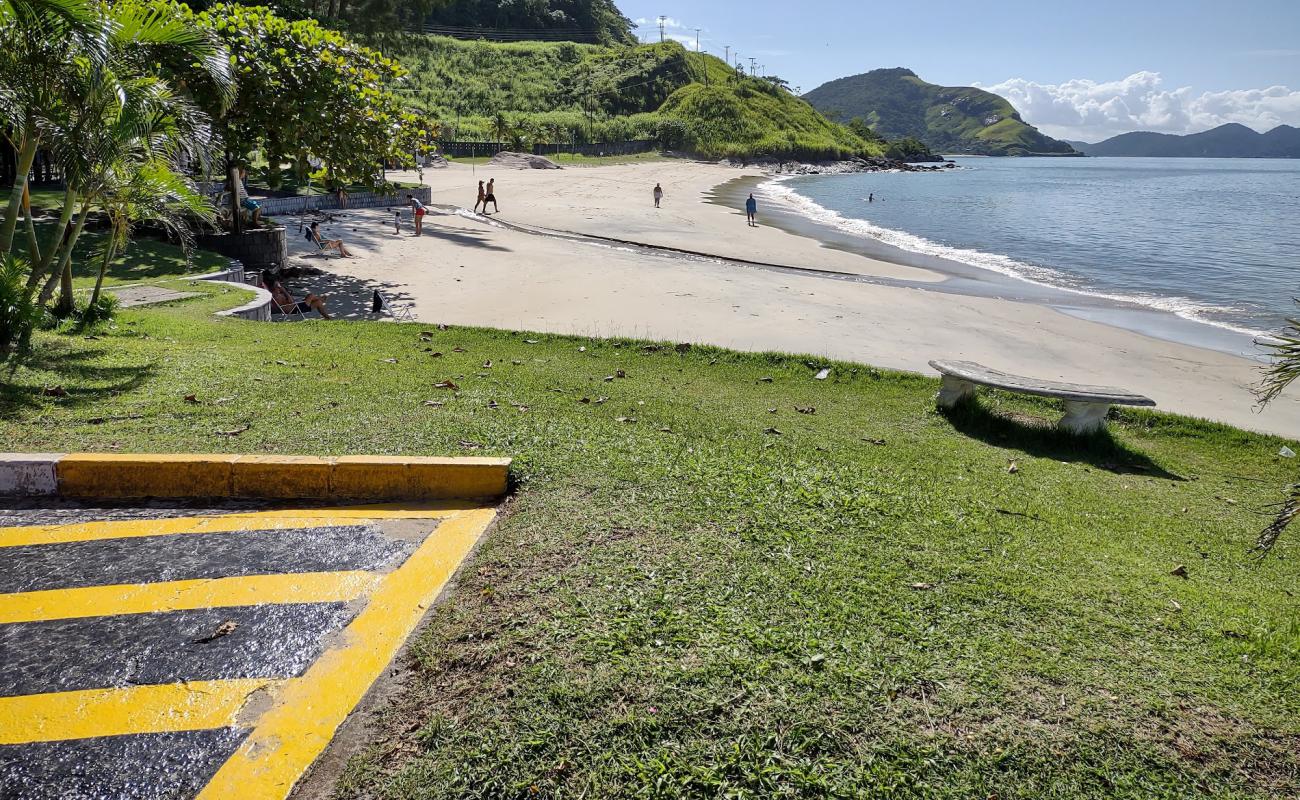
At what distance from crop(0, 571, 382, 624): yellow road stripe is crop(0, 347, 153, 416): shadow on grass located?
2.69m

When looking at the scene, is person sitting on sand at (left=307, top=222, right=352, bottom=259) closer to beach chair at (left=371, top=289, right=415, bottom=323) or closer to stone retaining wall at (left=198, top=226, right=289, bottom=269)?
stone retaining wall at (left=198, top=226, right=289, bottom=269)

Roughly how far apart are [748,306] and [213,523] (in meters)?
12.4

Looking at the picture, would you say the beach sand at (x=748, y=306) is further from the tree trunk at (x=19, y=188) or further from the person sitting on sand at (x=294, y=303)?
the tree trunk at (x=19, y=188)

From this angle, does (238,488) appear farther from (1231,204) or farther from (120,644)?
(1231,204)

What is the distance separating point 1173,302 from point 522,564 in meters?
23.0

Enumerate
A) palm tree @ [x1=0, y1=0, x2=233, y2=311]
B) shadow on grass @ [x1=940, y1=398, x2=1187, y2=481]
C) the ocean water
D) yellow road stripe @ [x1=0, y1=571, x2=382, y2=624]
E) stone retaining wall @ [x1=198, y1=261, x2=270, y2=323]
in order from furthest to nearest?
the ocean water → stone retaining wall @ [x1=198, y1=261, x2=270, y2=323] → shadow on grass @ [x1=940, y1=398, x2=1187, y2=481] → palm tree @ [x1=0, y1=0, x2=233, y2=311] → yellow road stripe @ [x1=0, y1=571, x2=382, y2=624]

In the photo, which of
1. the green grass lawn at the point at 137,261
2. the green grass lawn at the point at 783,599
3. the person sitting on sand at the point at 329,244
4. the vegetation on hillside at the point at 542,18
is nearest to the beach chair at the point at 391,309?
the green grass lawn at the point at 137,261

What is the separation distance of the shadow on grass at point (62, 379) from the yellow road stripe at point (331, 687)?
3644 mm

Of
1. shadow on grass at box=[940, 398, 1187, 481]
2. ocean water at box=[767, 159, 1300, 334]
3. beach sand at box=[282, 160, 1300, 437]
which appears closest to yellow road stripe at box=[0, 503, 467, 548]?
shadow on grass at box=[940, 398, 1187, 481]

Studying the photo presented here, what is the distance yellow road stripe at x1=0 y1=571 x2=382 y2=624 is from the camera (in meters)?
3.47

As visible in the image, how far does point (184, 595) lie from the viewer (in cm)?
362

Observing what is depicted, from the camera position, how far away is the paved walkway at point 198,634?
266 centimetres

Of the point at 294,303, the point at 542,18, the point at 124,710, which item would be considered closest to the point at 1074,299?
the point at 294,303

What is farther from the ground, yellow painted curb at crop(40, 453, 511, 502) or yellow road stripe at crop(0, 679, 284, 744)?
yellow painted curb at crop(40, 453, 511, 502)
